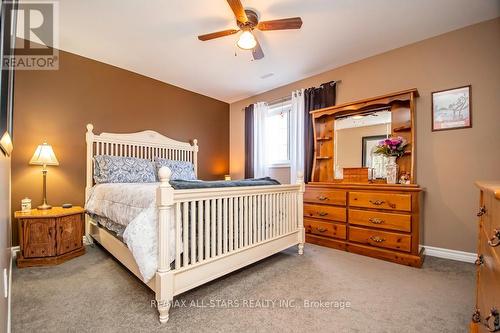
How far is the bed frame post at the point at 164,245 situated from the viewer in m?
1.40

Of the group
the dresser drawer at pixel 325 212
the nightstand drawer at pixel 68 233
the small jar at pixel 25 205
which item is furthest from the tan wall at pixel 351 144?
the small jar at pixel 25 205

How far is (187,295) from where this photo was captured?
1.71 metres

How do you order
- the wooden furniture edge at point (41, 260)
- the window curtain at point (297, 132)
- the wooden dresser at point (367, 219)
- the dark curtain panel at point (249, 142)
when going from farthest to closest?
the dark curtain panel at point (249, 142), the window curtain at point (297, 132), the wooden dresser at point (367, 219), the wooden furniture edge at point (41, 260)

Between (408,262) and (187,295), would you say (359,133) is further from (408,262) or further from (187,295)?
(187,295)

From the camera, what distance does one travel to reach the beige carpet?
1.38 m

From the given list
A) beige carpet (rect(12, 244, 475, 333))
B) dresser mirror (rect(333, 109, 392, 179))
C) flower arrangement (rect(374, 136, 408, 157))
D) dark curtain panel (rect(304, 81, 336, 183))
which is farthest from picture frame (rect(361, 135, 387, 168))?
beige carpet (rect(12, 244, 475, 333))

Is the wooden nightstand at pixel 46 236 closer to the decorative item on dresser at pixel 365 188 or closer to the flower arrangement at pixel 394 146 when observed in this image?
the decorative item on dresser at pixel 365 188

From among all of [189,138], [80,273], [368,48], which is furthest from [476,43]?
[80,273]

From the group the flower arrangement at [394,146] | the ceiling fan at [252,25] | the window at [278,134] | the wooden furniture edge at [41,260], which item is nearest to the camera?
the ceiling fan at [252,25]

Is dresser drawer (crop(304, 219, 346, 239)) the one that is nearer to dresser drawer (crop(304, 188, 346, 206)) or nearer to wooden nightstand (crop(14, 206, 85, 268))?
dresser drawer (crop(304, 188, 346, 206))

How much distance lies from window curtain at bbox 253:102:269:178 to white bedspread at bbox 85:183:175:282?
2482 millimetres

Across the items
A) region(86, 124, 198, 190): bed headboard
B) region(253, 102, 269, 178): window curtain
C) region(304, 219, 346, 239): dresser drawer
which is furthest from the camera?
region(253, 102, 269, 178): window curtain

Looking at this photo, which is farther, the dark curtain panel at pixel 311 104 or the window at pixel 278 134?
the window at pixel 278 134

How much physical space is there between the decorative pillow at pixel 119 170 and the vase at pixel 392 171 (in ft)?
9.77
